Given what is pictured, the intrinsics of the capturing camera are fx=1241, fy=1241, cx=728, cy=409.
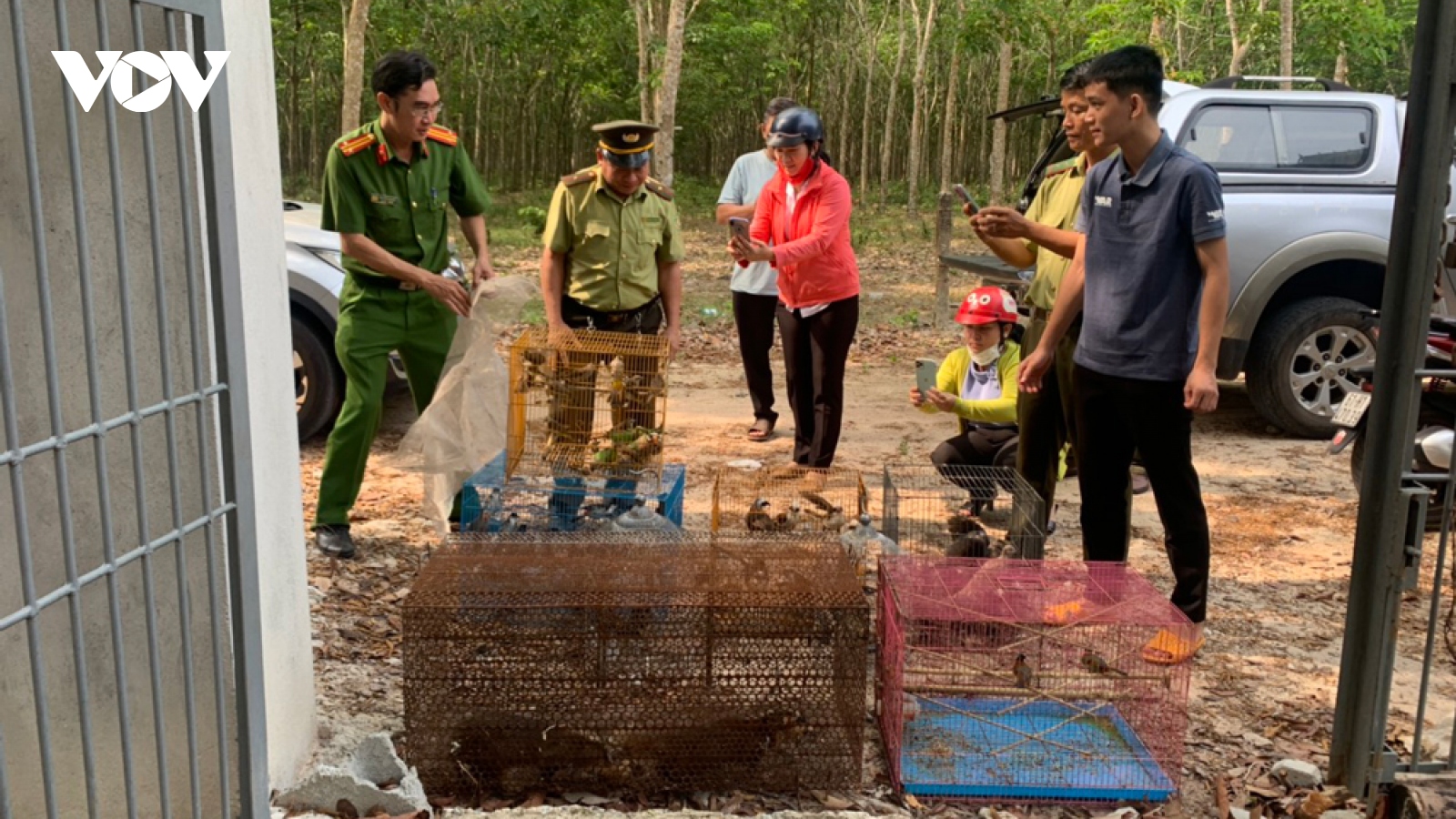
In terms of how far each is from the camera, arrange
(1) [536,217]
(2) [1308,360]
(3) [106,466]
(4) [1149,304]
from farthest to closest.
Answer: (1) [536,217]
(2) [1308,360]
(4) [1149,304]
(3) [106,466]

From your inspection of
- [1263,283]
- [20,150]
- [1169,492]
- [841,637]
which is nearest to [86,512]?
[20,150]

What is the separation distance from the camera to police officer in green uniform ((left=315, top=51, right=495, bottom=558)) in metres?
5.11

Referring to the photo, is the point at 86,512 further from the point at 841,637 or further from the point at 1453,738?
the point at 1453,738

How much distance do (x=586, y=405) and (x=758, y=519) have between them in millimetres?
897

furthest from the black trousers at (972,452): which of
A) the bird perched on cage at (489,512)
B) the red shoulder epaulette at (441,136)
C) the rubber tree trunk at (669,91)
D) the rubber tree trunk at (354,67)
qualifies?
Result: the rubber tree trunk at (354,67)

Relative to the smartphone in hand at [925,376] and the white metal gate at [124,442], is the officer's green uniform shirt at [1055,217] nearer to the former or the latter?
the smartphone in hand at [925,376]

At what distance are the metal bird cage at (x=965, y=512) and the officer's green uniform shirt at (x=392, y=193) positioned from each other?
225cm

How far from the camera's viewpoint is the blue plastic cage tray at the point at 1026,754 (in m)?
3.56

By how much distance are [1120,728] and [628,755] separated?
4.89 ft

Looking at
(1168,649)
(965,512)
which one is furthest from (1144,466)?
(965,512)

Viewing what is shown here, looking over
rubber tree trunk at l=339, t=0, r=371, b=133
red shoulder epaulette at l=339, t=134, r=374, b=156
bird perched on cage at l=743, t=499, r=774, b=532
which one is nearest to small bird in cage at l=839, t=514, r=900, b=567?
bird perched on cage at l=743, t=499, r=774, b=532

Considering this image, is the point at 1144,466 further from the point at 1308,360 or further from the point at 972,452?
the point at 1308,360

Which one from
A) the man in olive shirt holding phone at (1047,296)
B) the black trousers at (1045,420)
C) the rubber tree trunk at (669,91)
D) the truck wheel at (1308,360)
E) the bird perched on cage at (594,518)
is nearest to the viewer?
the man in olive shirt holding phone at (1047,296)

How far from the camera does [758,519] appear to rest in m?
5.41
